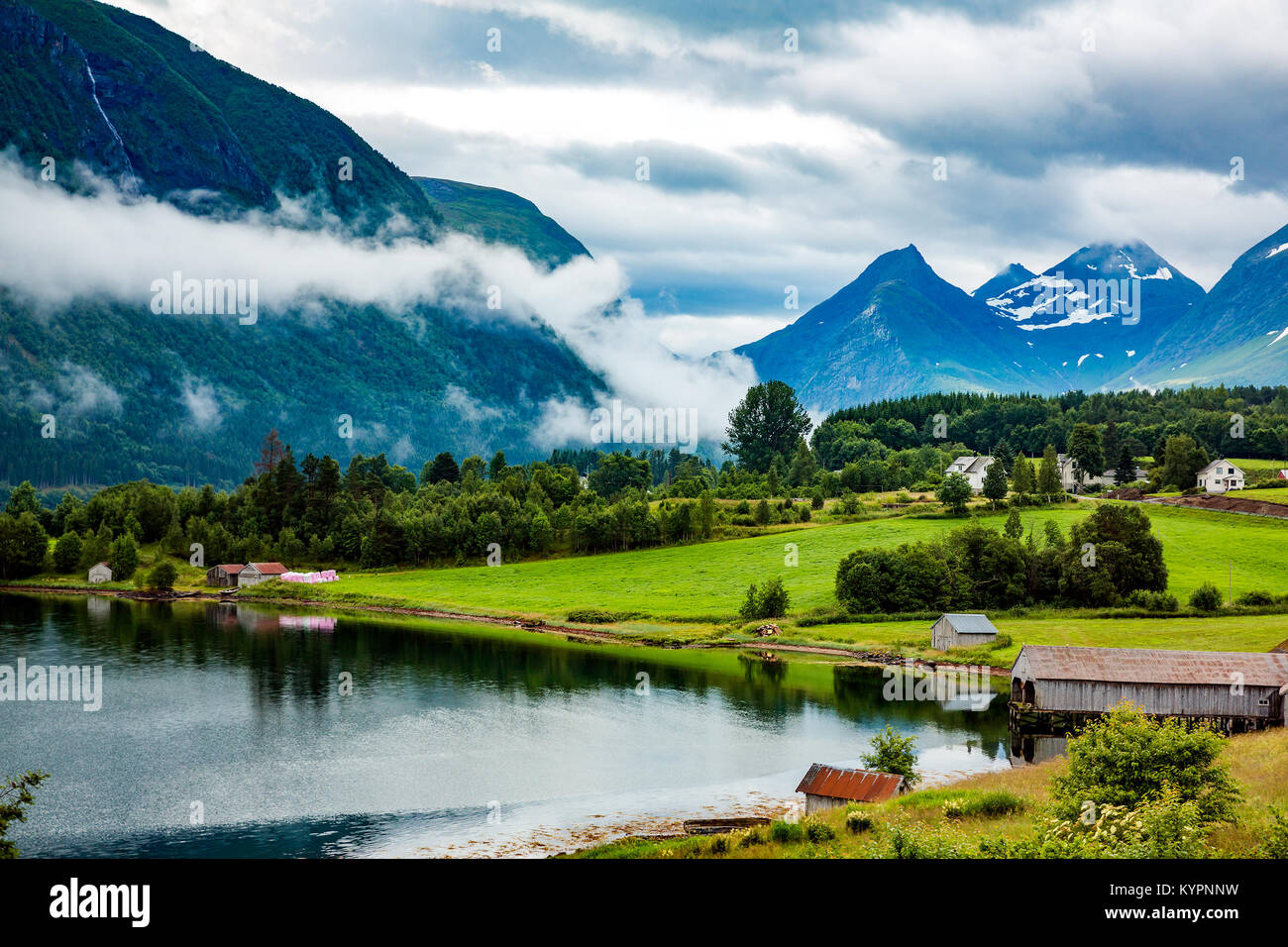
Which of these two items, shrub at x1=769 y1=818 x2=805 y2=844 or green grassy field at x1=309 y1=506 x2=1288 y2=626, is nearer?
shrub at x1=769 y1=818 x2=805 y2=844

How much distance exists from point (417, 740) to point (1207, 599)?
71943mm

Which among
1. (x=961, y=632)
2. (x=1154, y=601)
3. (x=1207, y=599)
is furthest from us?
(x=1154, y=601)

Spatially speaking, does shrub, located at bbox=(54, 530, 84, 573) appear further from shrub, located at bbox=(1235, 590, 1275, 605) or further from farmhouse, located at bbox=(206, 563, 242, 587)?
shrub, located at bbox=(1235, 590, 1275, 605)

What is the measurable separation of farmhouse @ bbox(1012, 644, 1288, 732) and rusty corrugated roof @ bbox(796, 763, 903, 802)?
2467 cm

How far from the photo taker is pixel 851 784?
44.4 metres

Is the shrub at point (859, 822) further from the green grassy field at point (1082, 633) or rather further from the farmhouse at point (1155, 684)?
the green grassy field at point (1082, 633)

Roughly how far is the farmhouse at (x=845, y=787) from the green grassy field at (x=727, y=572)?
206 ft

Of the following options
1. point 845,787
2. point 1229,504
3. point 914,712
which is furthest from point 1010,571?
point 845,787

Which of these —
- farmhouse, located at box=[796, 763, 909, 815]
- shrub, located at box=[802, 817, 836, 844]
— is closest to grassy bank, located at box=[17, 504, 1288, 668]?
farmhouse, located at box=[796, 763, 909, 815]

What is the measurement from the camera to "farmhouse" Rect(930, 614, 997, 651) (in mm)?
88500

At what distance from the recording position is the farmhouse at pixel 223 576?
14862 cm

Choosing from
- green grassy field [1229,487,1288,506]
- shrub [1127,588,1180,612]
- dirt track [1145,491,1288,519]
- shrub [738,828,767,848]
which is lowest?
shrub [738,828,767,848]

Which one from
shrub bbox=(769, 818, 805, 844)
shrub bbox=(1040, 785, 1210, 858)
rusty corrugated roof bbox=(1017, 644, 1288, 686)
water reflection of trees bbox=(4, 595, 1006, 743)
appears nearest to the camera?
shrub bbox=(1040, 785, 1210, 858)

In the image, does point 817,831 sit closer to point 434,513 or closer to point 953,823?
point 953,823
